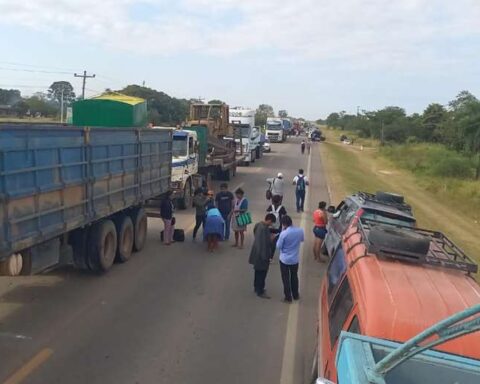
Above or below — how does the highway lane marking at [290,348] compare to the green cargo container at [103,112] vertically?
A: below

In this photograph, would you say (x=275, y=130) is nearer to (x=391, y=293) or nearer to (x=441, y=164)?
(x=441, y=164)

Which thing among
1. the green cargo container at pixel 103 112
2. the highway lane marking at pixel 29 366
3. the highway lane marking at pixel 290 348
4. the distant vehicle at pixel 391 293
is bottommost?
the highway lane marking at pixel 290 348

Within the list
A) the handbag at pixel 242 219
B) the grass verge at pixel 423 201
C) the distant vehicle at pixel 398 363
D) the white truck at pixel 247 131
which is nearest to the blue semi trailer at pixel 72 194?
the handbag at pixel 242 219

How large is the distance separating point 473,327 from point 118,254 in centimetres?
Answer: 942

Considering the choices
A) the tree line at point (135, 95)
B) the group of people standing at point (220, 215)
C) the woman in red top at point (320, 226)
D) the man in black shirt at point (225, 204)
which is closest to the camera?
the woman in red top at point (320, 226)

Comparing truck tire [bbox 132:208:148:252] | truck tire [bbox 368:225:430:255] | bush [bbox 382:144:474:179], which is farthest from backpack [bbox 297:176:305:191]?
bush [bbox 382:144:474:179]

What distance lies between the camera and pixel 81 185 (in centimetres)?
860

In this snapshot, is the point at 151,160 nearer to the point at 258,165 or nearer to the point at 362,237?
the point at 362,237

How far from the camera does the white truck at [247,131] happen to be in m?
35.6

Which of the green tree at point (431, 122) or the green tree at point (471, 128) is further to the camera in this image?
the green tree at point (431, 122)

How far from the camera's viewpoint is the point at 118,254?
10.8m

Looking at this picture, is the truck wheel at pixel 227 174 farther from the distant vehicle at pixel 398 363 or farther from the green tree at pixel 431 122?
the green tree at pixel 431 122

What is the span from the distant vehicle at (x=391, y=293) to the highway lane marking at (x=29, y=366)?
3199 millimetres

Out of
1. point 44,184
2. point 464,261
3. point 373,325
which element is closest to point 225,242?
point 44,184
